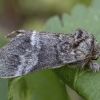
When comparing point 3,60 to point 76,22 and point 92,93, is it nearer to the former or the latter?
point 92,93

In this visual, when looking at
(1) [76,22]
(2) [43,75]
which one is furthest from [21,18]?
(2) [43,75]

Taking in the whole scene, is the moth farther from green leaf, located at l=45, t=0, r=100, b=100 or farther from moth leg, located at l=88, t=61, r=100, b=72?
green leaf, located at l=45, t=0, r=100, b=100

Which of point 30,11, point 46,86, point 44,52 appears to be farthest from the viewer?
point 30,11

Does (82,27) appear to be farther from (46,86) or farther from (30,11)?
(30,11)

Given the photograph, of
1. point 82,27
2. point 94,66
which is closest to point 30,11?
point 82,27

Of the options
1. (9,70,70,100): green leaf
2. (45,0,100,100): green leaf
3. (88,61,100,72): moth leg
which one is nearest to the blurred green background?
(45,0,100,100): green leaf

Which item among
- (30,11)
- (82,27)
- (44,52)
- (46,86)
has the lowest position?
(46,86)

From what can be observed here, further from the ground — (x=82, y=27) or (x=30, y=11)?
(x=30, y=11)
